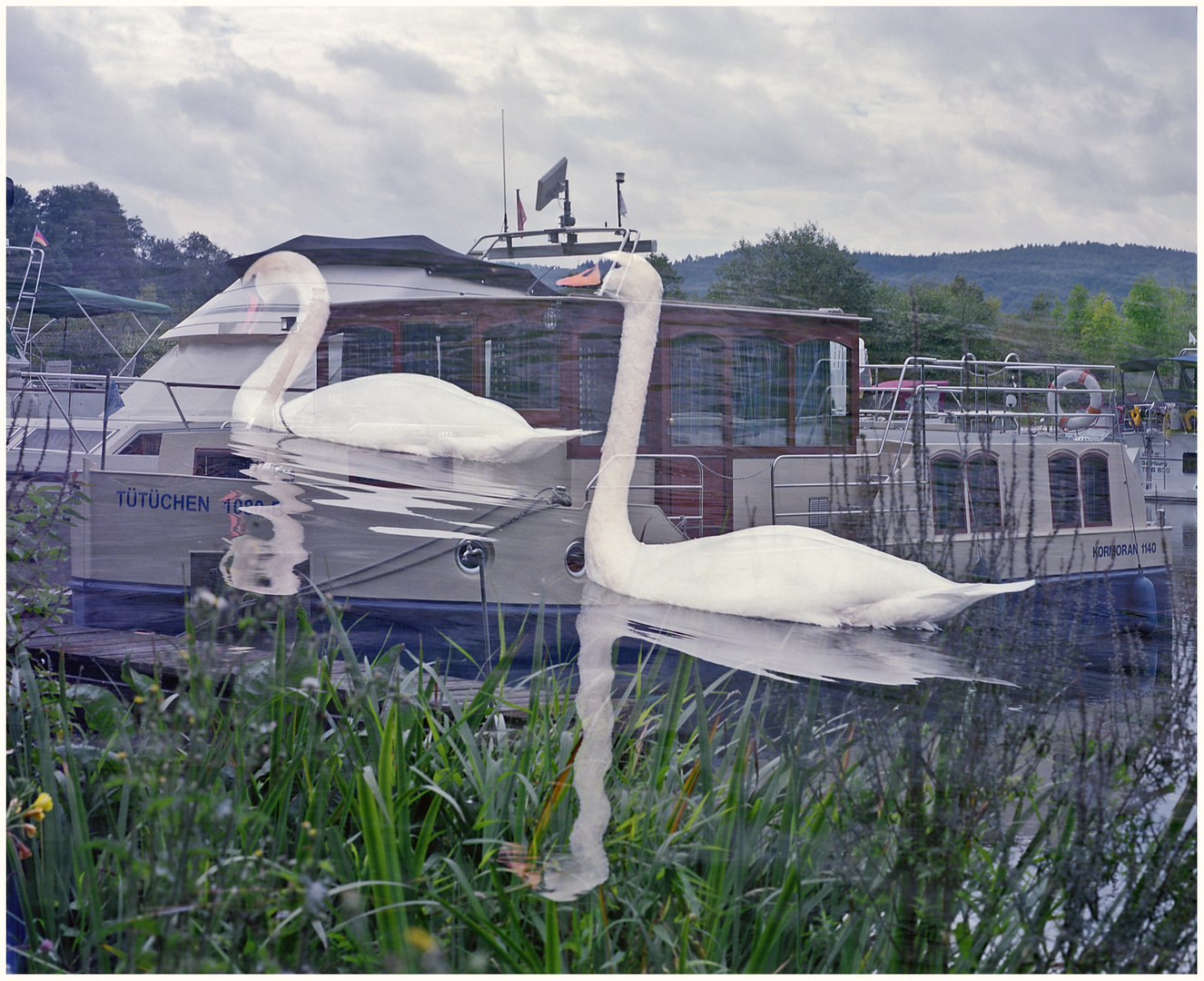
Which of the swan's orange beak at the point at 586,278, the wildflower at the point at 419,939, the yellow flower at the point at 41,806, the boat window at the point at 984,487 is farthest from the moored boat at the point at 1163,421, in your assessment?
the yellow flower at the point at 41,806

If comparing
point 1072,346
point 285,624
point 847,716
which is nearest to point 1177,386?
point 1072,346

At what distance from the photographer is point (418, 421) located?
2342mm

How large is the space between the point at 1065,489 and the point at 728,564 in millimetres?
929

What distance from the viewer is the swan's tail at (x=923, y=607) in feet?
7.36

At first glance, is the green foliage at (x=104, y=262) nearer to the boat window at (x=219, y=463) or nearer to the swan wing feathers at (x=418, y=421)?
the boat window at (x=219, y=463)

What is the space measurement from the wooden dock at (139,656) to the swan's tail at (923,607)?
36.2 inches

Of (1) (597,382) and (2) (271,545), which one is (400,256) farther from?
(2) (271,545)

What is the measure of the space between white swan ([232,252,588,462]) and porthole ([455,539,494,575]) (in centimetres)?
22

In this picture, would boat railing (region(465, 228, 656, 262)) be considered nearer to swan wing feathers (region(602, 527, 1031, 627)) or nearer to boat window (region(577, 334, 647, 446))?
boat window (region(577, 334, 647, 446))

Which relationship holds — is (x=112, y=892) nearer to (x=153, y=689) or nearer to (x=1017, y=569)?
(x=153, y=689)

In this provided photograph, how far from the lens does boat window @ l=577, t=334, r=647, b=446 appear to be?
229 cm

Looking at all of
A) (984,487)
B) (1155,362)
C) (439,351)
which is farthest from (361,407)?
(1155,362)

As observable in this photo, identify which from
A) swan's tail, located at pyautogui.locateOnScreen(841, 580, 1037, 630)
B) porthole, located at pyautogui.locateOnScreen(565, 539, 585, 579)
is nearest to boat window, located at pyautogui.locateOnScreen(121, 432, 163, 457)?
porthole, located at pyautogui.locateOnScreen(565, 539, 585, 579)

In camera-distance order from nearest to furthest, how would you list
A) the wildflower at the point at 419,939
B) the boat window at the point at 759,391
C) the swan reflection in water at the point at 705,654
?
1. the wildflower at the point at 419,939
2. the swan reflection in water at the point at 705,654
3. the boat window at the point at 759,391
